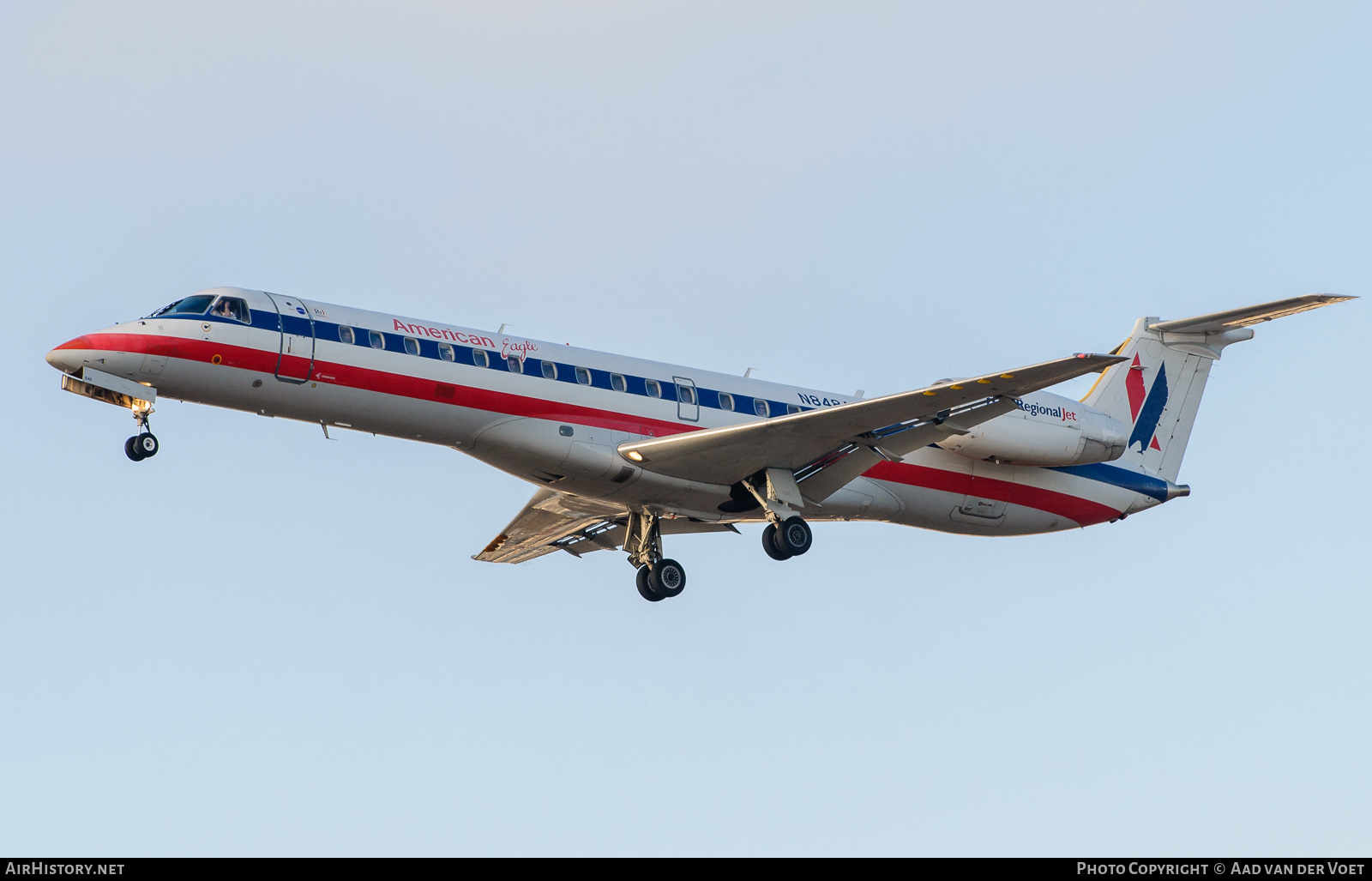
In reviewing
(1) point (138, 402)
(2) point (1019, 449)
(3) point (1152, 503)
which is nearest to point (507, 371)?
(1) point (138, 402)

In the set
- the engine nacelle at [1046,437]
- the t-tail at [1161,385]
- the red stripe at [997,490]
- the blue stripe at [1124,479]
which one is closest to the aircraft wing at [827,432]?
the red stripe at [997,490]

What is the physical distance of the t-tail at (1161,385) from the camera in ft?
94.6

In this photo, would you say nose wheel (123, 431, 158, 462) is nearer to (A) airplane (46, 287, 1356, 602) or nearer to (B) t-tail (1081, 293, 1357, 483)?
(A) airplane (46, 287, 1356, 602)

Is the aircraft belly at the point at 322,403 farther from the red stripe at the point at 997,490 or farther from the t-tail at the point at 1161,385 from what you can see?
the t-tail at the point at 1161,385

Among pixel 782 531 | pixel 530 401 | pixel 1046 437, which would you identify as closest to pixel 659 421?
pixel 530 401

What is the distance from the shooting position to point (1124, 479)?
28.2 meters

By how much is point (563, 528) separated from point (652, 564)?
8.77ft

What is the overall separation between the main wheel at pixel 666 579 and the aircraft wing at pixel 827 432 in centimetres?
192

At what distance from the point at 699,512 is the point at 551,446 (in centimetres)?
330

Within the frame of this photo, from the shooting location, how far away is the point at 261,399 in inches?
850

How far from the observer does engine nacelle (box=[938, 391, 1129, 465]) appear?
25828mm

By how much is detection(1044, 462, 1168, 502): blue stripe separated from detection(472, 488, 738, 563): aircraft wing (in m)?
6.62

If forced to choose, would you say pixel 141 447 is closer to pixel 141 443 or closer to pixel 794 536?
pixel 141 443

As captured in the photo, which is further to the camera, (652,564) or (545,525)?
(545,525)
